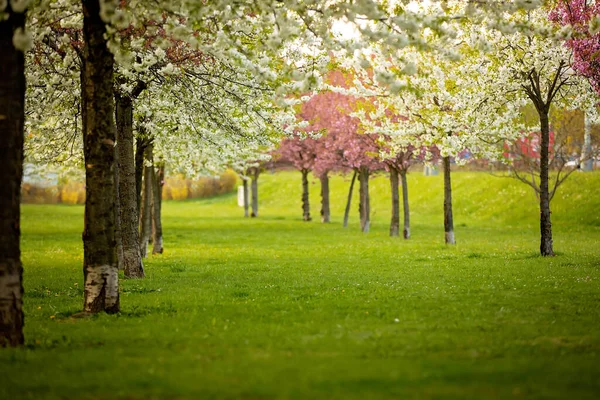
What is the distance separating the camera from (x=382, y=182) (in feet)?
260

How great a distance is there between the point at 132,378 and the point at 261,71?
261 inches

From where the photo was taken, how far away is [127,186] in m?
19.9

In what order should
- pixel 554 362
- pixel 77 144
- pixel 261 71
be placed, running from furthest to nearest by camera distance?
pixel 77 144, pixel 261 71, pixel 554 362

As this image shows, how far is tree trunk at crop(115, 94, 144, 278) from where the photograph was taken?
19.6 metres

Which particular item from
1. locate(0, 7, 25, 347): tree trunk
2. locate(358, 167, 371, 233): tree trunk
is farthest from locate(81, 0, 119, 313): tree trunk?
locate(358, 167, 371, 233): tree trunk

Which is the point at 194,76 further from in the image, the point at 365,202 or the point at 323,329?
the point at 365,202

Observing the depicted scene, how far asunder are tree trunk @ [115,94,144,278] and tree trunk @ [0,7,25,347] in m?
9.46

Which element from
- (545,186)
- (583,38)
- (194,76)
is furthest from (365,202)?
→ (194,76)

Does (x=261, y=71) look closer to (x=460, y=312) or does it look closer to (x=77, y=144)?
(x=460, y=312)

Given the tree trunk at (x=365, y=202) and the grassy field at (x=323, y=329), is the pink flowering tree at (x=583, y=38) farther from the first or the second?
the tree trunk at (x=365, y=202)

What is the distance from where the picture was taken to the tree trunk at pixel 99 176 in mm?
12164

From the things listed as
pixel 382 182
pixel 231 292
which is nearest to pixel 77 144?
pixel 231 292

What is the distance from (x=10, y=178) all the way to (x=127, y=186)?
10059 millimetres

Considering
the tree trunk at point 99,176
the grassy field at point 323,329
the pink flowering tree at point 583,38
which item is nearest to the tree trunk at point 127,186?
the grassy field at point 323,329
